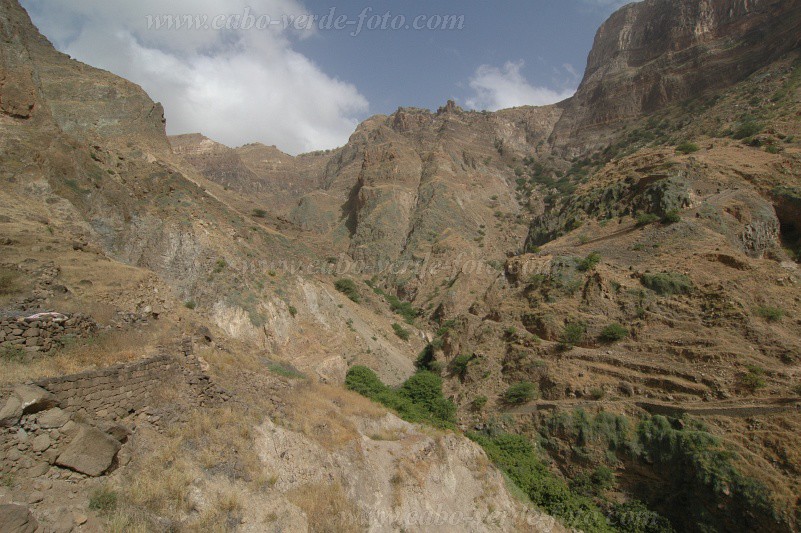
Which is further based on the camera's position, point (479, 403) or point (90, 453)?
point (479, 403)

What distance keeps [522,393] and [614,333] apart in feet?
20.8

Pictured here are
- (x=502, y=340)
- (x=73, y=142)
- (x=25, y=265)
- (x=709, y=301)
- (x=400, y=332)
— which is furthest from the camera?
(x=400, y=332)

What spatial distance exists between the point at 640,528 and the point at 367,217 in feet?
185

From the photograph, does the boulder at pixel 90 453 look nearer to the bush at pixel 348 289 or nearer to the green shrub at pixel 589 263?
the green shrub at pixel 589 263

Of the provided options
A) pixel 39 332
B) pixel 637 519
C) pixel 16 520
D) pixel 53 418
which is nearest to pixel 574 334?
pixel 637 519

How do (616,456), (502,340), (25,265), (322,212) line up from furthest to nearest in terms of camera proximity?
(322,212), (502,340), (616,456), (25,265)

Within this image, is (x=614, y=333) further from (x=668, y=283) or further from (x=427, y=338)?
(x=427, y=338)

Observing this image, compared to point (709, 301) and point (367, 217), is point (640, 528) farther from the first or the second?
point (367, 217)

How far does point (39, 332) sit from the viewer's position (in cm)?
777

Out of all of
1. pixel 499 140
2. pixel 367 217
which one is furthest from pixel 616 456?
pixel 499 140

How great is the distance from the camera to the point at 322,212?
8225cm

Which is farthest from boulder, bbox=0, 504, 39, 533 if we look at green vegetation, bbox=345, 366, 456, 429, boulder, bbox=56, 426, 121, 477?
green vegetation, bbox=345, 366, 456, 429

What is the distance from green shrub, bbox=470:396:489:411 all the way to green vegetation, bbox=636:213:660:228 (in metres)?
18.4

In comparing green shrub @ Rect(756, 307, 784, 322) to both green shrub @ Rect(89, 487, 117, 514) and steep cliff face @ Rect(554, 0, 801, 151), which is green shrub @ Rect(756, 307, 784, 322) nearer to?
green shrub @ Rect(89, 487, 117, 514)
